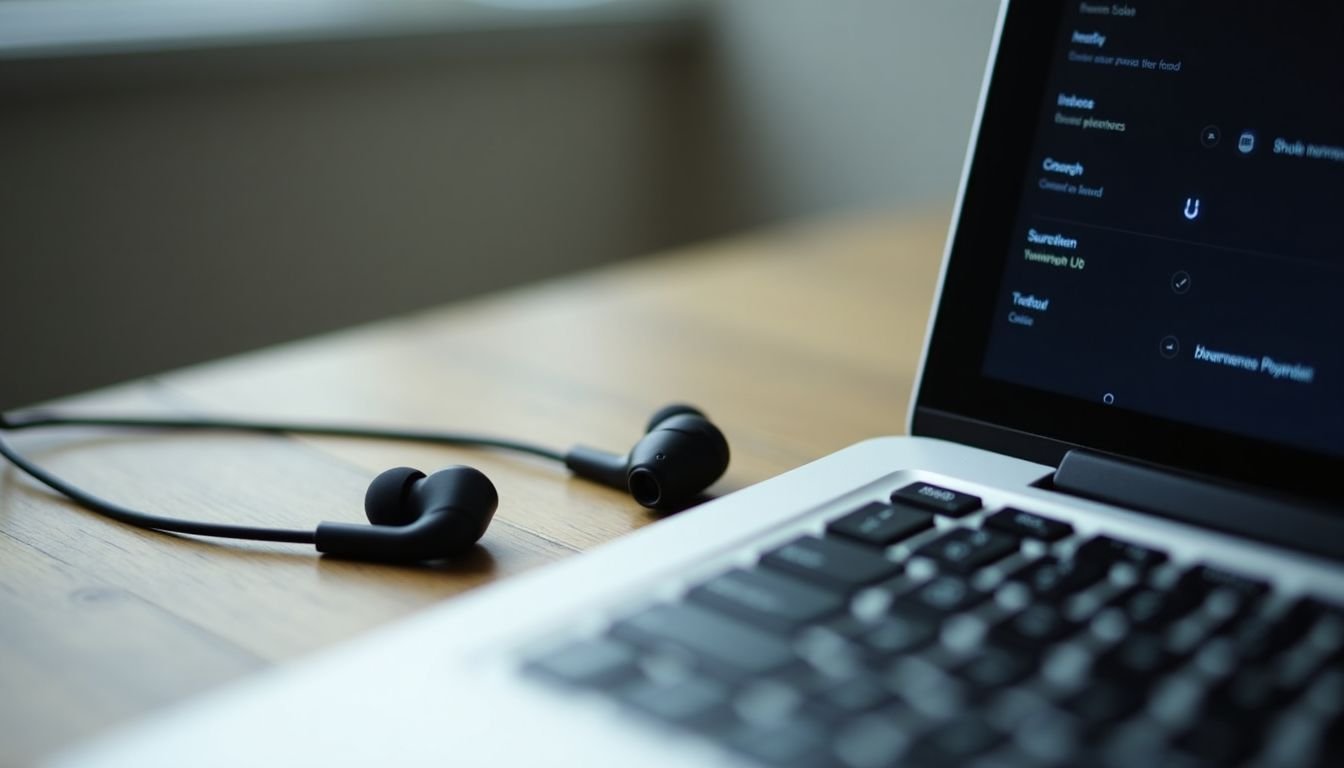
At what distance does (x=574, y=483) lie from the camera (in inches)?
25.2

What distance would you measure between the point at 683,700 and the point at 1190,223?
295mm

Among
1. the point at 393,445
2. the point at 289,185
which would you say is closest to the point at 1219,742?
the point at 393,445

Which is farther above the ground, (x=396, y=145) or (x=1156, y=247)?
(x=1156, y=247)

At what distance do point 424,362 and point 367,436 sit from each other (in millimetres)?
164

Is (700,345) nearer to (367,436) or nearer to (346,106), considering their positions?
(367,436)

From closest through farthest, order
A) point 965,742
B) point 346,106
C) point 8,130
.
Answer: point 965,742 < point 8,130 < point 346,106

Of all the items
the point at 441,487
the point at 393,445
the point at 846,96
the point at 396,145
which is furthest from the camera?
the point at 846,96

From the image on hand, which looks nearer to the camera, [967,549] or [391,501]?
[967,549]

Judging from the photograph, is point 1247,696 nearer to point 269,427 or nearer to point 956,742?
point 956,742

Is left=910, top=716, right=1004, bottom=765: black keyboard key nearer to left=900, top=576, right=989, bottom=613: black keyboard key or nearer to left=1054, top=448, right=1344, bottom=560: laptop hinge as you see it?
left=900, top=576, right=989, bottom=613: black keyboard key

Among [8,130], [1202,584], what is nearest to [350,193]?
[8,130]

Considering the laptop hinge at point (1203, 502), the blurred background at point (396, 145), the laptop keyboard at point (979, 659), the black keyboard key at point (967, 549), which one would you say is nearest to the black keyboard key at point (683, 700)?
the laptop keyboard at point (979, 659)

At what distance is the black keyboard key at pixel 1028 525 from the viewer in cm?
45

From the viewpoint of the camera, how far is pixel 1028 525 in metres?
0.45
